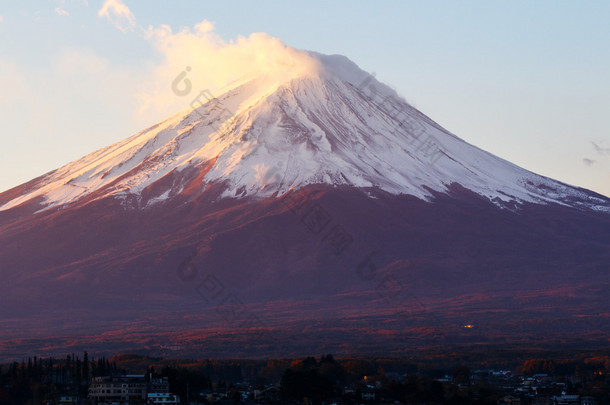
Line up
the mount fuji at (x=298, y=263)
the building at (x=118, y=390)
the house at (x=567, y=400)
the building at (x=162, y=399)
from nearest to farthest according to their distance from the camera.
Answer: the building at (x=162, y=399), the building at (x=118, y=390), the house at (x=567, y=400), the mount fuji at (x=298, y=263)

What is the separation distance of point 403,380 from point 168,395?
71.7 ft

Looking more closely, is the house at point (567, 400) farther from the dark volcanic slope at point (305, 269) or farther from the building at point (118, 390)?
the dark volcanic slope at point (305, 269)

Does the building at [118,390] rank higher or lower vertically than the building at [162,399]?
higher

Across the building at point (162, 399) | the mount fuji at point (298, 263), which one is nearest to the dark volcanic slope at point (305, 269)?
the mount fuji at point (298, 263)

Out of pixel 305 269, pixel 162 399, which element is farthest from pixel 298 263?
pixel 162 399

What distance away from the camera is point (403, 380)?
84438 millimetres

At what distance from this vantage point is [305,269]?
17888 centimetres

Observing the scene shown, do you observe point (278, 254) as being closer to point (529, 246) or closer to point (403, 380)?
point (529, 246)

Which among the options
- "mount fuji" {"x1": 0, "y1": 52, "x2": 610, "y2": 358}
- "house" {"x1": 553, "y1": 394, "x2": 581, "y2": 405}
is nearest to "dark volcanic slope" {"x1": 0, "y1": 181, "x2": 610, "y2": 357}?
"mount fuji" {"x1": 0, "y1": 52, "x2": 610, "y2": 358}

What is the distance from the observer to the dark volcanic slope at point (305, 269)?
479ft

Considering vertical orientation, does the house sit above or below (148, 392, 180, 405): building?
below

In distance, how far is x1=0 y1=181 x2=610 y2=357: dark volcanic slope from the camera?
146 m

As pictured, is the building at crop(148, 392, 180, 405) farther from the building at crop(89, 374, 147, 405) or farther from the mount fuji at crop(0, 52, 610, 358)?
the mount fuji at crop(0, 52, 610, 358)

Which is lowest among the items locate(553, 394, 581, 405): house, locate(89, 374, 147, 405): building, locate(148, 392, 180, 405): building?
locate(553, 394, 581, 405): house
